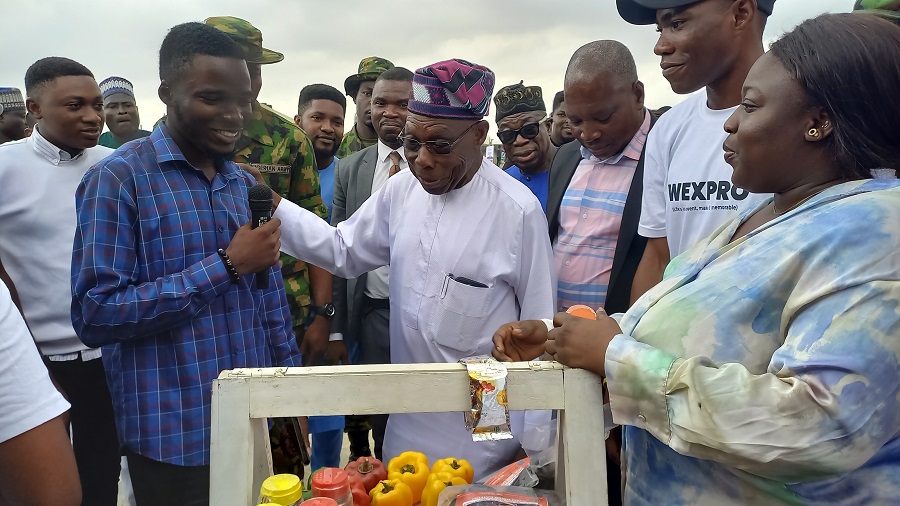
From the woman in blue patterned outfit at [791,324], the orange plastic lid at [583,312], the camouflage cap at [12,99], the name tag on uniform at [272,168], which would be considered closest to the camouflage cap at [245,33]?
the name tag on uniform at [272,168]

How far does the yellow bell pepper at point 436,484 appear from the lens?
4.91ft

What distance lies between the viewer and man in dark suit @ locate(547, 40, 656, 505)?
2.53 m

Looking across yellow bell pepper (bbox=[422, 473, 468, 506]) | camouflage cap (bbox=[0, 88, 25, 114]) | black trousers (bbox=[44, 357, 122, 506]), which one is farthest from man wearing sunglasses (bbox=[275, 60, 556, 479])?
camouflage cap (bbox=[0, 88, 25, 114])

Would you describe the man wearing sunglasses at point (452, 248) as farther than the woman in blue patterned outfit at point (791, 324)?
Yes

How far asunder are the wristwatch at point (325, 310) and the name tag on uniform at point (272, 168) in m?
0.76

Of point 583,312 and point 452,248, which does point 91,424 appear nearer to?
point 452,248

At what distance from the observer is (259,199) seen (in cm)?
208

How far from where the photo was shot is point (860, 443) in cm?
101

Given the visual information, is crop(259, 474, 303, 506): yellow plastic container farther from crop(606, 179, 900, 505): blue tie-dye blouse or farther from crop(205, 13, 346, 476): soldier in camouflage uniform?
crop(205, 13, 346, 476): soldier in camouflage uniform

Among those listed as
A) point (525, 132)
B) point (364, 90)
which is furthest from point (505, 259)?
point (364, 90)

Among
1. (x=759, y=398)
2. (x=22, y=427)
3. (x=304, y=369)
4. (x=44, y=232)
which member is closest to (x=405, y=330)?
(x=304, y=369)

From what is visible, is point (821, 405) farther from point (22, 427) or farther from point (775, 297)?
point (22, 427)

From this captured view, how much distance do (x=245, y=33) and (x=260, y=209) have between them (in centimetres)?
159

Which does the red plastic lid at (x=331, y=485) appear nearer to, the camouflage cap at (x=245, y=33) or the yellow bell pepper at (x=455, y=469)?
the yellow bell pepper at (x=455, y=469)
